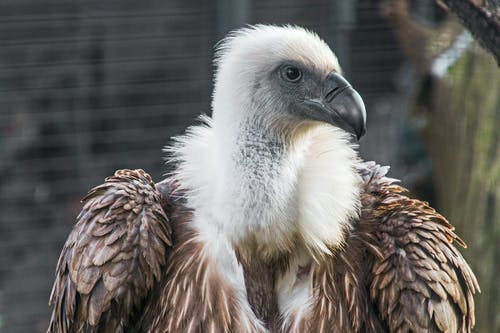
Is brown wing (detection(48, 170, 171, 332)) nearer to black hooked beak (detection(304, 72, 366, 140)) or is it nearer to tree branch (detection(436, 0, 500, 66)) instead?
black hooked beak (detection(304, 72, 366, 140))

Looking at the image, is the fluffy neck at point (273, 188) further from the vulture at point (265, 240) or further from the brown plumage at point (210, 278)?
the brown plumage at point (210, 278)

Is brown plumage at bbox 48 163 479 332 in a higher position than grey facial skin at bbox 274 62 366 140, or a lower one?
lower

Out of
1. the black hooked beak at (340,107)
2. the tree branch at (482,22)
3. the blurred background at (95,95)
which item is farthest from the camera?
the blurred background at (95,95)

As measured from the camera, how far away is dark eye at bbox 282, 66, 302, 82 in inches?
126

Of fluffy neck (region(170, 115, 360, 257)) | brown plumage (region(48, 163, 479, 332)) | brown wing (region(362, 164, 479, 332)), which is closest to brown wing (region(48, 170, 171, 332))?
brown plumage (region(48, 163, 479, 332))

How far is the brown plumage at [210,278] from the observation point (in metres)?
3.14

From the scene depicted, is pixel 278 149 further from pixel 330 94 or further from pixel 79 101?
pixel 79 101

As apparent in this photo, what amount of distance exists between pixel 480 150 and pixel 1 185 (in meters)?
3.01

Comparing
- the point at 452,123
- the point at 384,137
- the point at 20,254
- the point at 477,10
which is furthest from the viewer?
the point at 384,137

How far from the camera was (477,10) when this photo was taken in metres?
2.90

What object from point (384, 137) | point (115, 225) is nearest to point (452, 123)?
point (384, 137)

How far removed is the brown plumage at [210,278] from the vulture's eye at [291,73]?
53cm

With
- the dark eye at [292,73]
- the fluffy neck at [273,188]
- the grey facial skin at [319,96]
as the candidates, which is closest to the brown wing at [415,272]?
the fluffy neck at [273,188]

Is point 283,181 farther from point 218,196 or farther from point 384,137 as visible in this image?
point 384,137
